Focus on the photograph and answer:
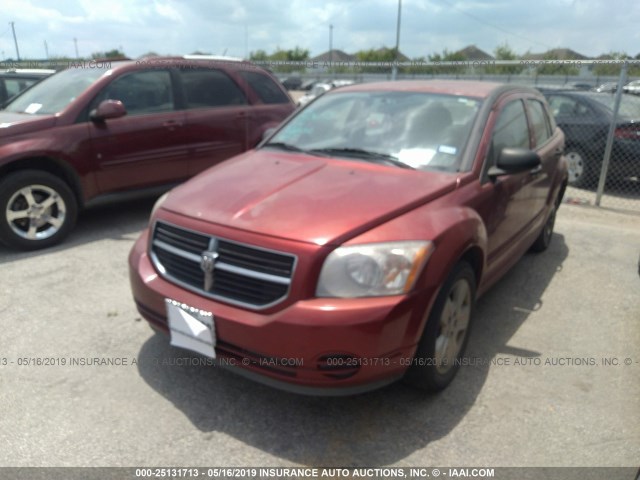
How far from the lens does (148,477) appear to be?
2271 millimetres

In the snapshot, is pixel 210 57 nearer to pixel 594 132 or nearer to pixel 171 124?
pixel 171 124

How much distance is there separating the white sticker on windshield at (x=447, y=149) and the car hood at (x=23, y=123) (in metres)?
3.75

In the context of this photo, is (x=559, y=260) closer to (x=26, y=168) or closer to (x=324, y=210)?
(x=324, y=210)

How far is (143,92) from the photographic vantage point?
564cm

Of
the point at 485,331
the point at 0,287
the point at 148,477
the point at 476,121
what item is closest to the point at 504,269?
→ the point at 485,331

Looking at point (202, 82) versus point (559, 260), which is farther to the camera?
point (202, 82)

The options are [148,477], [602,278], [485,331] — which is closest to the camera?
[148,477]

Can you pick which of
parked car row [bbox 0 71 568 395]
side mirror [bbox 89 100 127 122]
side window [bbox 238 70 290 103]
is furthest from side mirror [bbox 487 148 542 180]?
side window [bbox 238 70 290 103]

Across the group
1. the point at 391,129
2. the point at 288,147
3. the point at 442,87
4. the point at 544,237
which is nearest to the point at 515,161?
the point at 391,129

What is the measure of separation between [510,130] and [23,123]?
4.24 metres

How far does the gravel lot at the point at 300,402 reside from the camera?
7.98ft

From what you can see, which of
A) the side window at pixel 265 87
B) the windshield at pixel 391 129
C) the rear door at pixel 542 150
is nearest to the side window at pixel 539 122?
the rear door at pixel 542 150

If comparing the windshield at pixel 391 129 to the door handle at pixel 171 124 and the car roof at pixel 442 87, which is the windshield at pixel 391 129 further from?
the door handle at pixel 171 124

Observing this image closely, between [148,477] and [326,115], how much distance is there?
2.60 m
